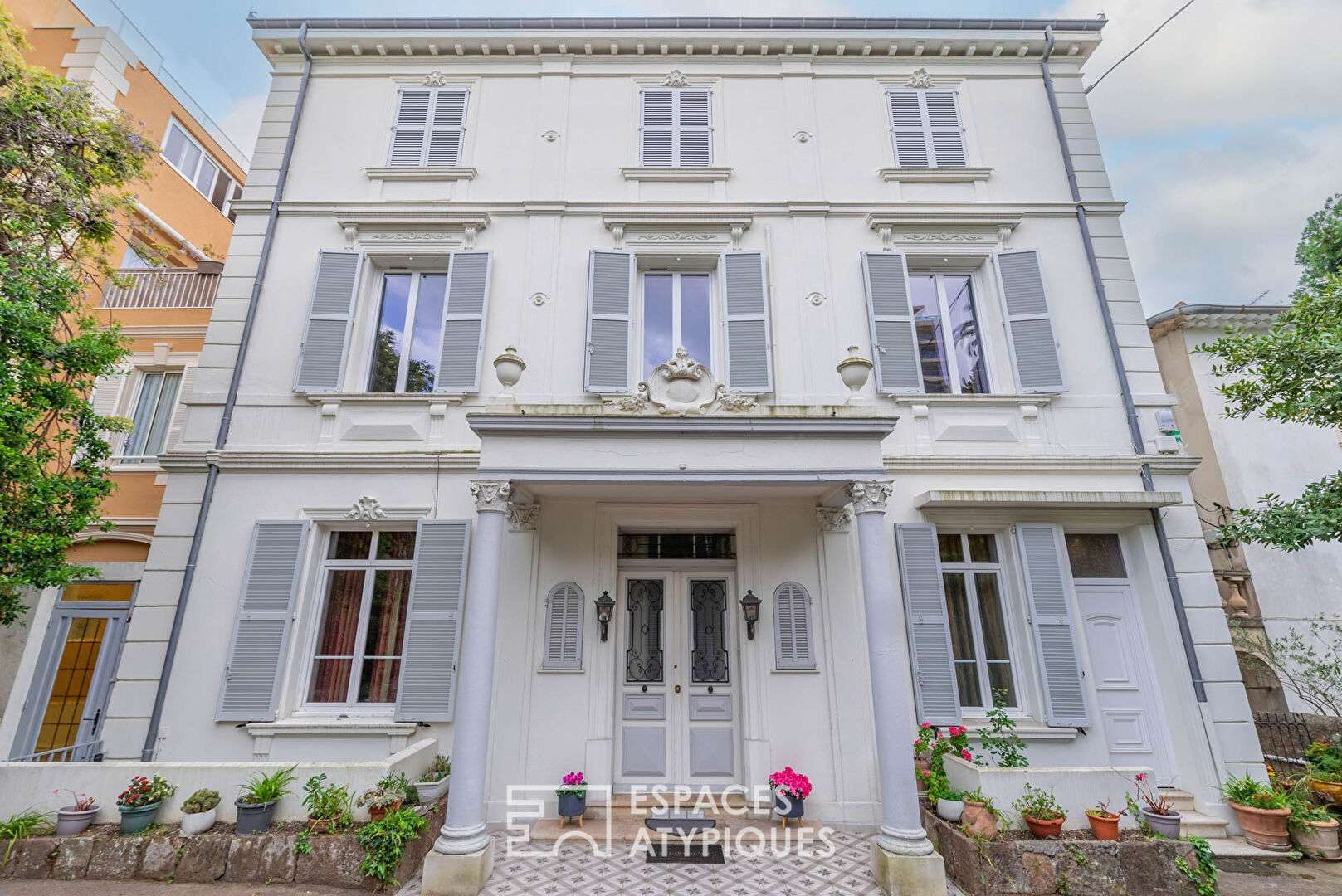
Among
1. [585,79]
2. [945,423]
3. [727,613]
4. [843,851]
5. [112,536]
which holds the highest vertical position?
[585,79]

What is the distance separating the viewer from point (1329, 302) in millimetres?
5254

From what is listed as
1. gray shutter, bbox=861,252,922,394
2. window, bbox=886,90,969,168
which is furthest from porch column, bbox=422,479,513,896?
window, bbox=886,90,969,168

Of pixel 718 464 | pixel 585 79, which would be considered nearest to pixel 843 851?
pixel 718 464

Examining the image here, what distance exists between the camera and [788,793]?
4.91m

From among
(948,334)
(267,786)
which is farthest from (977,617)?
(267,786)

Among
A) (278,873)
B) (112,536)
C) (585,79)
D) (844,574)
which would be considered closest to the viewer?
(278,873)

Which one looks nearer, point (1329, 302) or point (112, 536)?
point (1329, 302)

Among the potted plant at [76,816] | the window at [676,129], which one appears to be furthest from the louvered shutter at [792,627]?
the potted plant at [76,816]

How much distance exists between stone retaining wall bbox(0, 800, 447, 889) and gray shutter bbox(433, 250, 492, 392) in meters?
4.08

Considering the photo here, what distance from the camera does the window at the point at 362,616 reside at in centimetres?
560

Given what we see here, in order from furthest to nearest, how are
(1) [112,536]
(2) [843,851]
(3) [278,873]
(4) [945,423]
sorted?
(1) [112,536]
(4) [945,423]
(2) [843,851]
(3) [278,873]

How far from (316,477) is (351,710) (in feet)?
7.72

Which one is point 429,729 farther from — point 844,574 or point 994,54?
point 994,54

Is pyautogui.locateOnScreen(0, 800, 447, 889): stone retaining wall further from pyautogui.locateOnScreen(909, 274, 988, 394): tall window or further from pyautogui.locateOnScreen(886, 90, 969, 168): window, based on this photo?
pyautogui.locateOnScreen(886, 90, 969, 168): window
